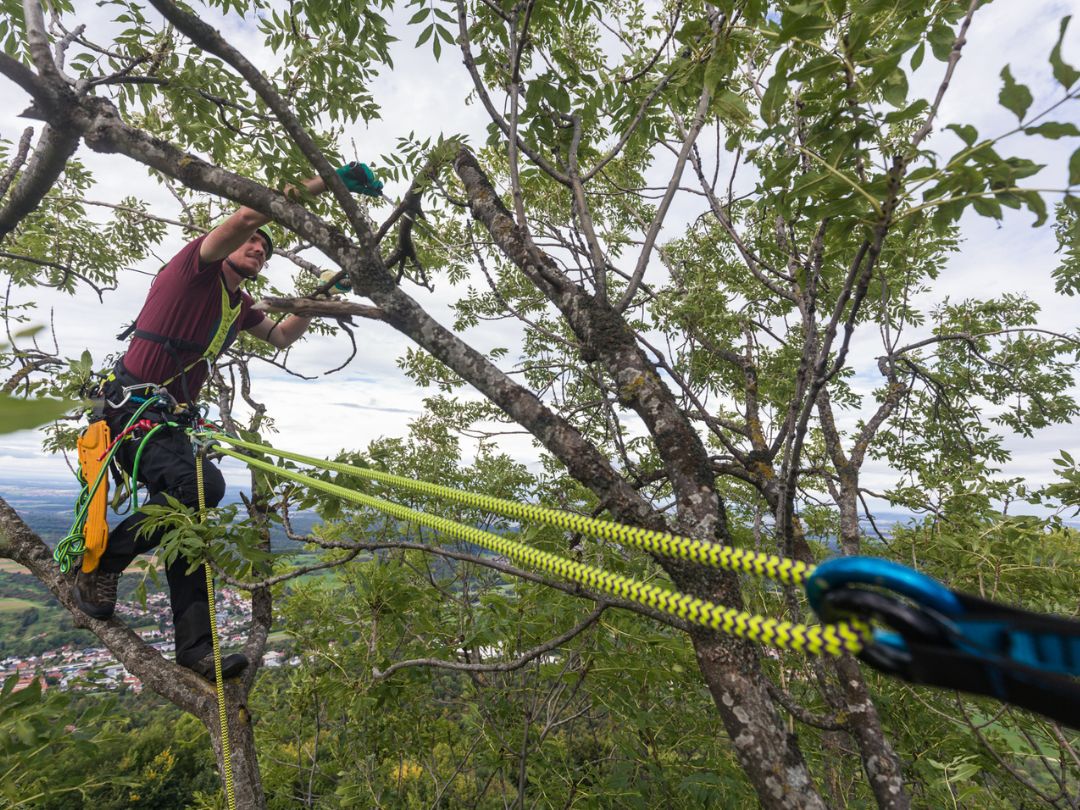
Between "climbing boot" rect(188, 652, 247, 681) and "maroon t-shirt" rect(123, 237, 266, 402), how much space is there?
1.34 metres

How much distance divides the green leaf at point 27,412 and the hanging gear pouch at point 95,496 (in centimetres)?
247

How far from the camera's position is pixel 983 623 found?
0.53 m

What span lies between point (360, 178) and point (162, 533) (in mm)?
2075

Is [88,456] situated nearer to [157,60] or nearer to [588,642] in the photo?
[157,60]

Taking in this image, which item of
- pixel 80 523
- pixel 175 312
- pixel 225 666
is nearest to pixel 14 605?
pixel 80 523

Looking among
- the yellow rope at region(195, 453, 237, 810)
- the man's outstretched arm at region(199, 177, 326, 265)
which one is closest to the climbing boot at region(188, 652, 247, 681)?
the yellow rope at region(195, 453, 237, 810)

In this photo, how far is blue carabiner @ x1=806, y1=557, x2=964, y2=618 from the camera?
555 millimetres

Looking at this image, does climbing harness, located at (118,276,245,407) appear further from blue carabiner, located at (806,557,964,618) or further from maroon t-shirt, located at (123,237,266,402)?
blue carabiner, located at (806,557,964,618)

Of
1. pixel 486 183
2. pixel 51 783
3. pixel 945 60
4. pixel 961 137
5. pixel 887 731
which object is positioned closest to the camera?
pixel 961 137

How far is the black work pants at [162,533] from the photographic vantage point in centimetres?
221

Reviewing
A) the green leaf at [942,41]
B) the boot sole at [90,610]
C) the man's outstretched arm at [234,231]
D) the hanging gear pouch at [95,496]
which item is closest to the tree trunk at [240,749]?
the boot sole at [90,610]

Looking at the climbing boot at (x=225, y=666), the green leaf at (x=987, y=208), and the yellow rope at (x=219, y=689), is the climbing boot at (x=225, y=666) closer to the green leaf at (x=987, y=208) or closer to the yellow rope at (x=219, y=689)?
the yellow rope at (x=219, y=689)

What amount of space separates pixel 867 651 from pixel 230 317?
3.15 metres

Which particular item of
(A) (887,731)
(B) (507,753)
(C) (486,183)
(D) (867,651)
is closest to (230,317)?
(C) (486,183)
